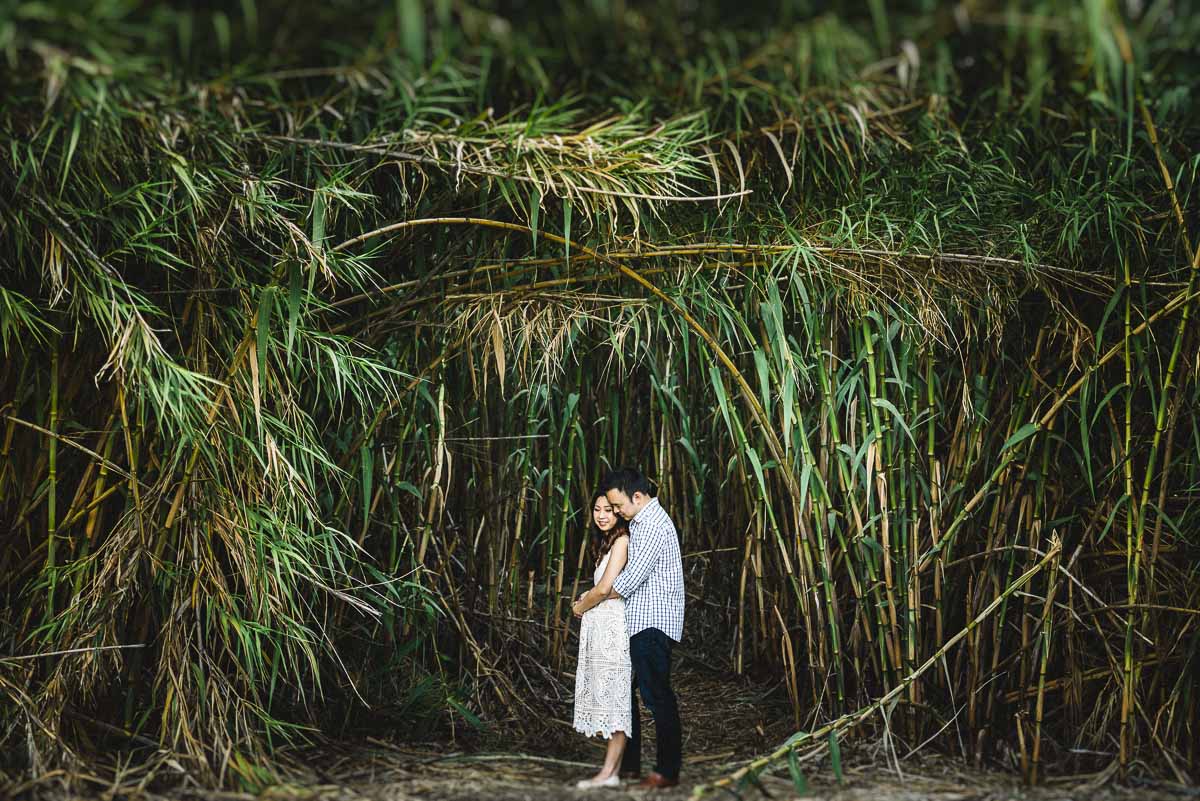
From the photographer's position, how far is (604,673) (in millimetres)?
2934

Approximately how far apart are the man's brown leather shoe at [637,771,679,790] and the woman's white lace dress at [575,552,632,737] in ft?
0.45

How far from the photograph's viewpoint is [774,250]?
294cm

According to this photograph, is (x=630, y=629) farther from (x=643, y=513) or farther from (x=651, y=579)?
(x=643, y=513)

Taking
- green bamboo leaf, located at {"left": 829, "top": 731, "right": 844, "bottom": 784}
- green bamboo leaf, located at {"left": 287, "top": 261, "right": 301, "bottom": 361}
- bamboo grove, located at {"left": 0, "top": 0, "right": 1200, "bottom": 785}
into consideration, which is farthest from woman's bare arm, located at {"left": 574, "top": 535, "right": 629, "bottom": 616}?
green bamboo leaf, located at {"left": 287, "top": 261, "right": 301, "bottom": 361}

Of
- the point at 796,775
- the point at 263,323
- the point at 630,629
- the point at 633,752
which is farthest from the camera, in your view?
the point at 633,752

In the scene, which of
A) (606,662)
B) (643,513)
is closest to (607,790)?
(606,662)

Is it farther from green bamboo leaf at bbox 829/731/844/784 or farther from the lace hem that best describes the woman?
green bamboo leaf at bbox 829/731/844/784

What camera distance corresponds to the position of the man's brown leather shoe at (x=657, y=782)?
2.86m

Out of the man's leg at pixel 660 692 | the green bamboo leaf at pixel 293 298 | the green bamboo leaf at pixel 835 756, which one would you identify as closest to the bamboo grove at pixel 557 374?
the green bamboo leaf at pixel 293 298

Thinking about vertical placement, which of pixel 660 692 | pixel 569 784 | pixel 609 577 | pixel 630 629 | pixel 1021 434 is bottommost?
pixel 569 784

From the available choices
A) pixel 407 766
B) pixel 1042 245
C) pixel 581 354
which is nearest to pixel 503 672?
pixel 407 766

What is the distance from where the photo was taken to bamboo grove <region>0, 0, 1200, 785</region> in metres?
2.53

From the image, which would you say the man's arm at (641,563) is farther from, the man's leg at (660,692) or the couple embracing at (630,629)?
the man's leg at (660,692)

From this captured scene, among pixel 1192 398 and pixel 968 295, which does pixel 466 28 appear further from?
pixel 1192 398
